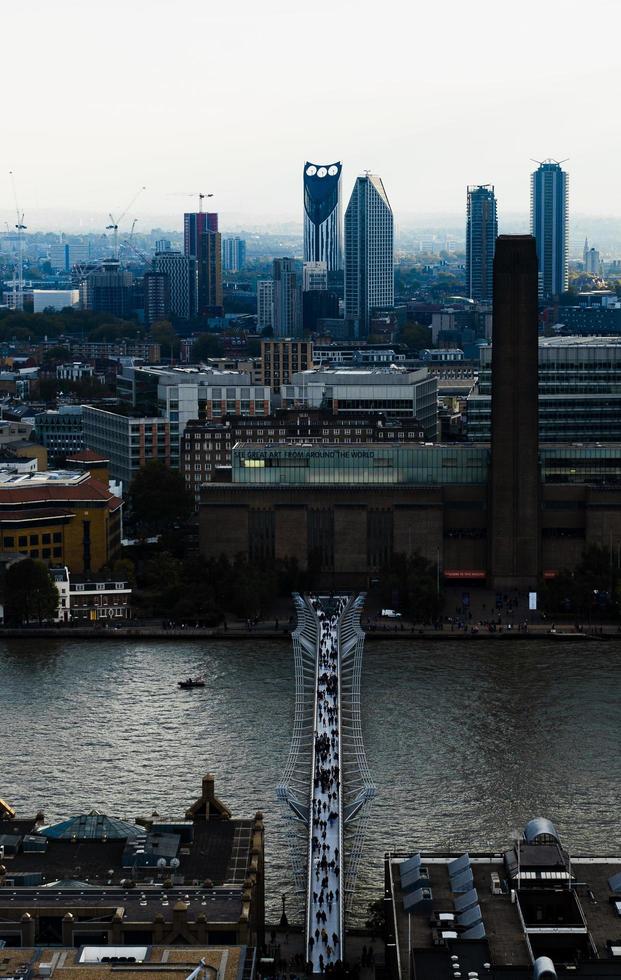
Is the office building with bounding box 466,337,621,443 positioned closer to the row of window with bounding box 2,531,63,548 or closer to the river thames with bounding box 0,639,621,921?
the row of window with bounding box 2,531,63,548

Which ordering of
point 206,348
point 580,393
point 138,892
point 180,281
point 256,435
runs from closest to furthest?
1. point 138,892
2. point 580,393
3. point 256,435
4. point 206,348
5. point 180,281

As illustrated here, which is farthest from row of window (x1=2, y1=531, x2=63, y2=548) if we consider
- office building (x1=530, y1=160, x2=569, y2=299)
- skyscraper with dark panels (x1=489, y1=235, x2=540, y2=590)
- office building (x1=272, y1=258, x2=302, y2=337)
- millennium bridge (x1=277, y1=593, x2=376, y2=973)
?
office building (x1=530, y1=160, x2=569, y2=299)

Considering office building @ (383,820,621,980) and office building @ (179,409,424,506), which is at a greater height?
office building @ (179,409,424,506)

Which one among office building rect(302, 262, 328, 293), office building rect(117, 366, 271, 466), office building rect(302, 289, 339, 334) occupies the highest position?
office building rect(302, 262, 328, 293)

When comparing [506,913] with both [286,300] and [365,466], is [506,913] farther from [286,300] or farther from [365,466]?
[286,300]

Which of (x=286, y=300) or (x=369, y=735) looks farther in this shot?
(x=286, y=300)

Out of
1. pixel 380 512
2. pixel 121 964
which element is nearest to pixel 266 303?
pixel 380 512

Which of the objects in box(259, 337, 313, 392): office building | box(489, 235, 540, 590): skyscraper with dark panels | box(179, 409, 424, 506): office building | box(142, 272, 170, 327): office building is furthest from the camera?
box(142, 272, 170, 327): office building

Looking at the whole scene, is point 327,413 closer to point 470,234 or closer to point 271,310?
point 271,310
